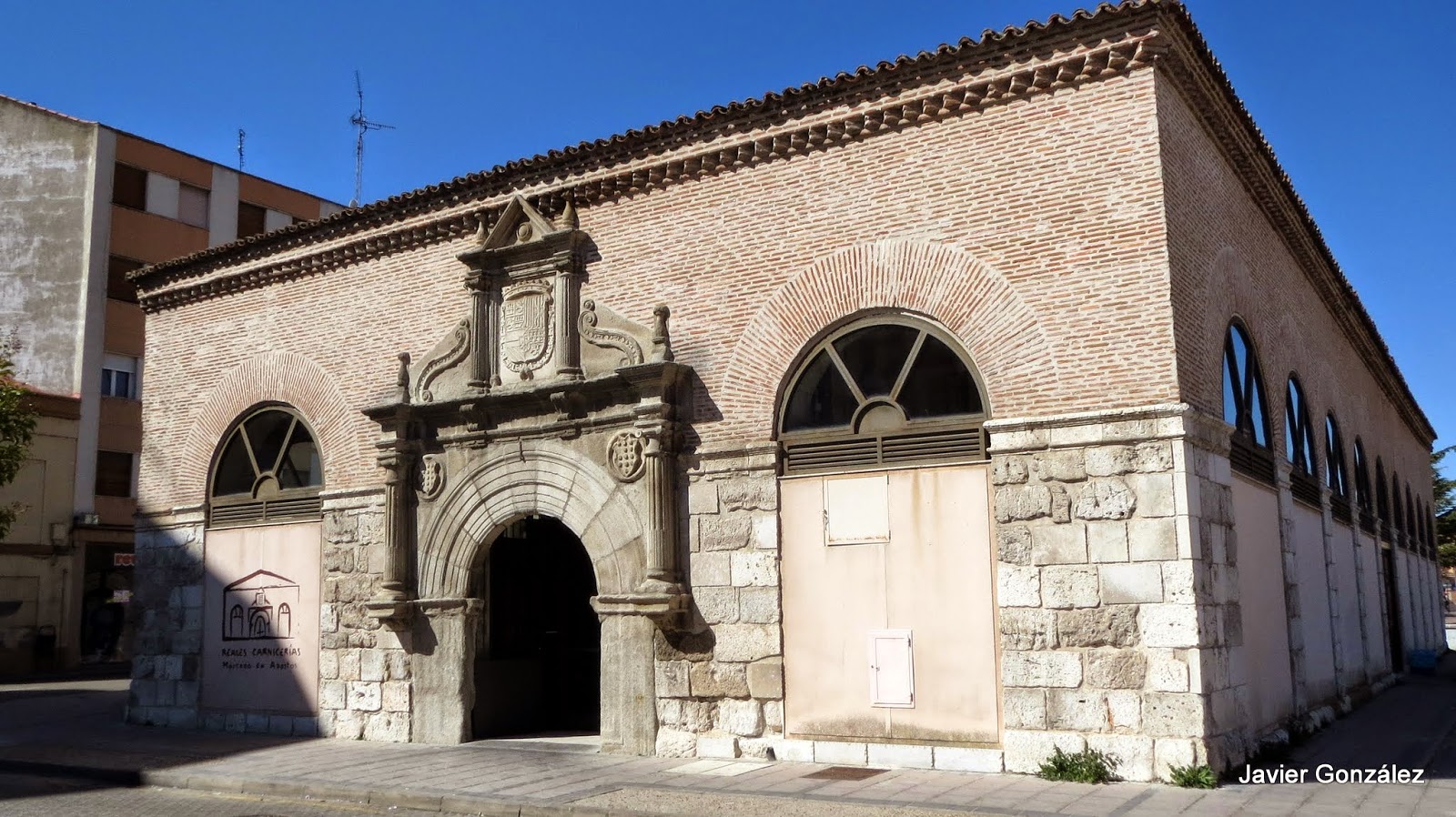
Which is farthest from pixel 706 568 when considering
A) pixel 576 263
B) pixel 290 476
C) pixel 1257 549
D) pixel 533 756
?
pixel 290 476

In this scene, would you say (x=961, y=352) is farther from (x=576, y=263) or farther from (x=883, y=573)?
(x=576, y=263)

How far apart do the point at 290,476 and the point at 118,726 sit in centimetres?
379

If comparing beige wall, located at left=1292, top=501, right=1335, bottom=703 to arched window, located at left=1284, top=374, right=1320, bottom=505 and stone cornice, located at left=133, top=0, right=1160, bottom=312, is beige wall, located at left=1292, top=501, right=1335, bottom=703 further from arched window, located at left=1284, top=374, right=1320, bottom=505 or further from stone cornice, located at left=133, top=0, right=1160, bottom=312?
stone cornice, located at left=133, top=0, right=1160, bottom=312

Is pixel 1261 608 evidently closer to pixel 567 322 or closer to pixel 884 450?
pixel 884 450

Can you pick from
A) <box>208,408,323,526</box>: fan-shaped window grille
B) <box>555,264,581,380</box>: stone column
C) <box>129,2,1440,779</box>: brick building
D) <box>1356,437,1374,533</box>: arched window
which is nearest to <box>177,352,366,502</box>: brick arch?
<box>129,2,1440,779</box>: brick building

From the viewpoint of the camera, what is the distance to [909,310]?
33.4ft

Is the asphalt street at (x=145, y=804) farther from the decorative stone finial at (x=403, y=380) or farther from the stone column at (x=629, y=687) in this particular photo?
the decorative stone finial at (x=403, y=380)

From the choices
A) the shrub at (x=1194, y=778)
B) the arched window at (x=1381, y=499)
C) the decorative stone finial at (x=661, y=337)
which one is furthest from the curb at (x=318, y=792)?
the arched window at (x=1381, y=499)

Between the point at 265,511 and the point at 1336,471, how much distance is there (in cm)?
1408

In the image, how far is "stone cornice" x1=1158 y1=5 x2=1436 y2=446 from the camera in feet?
32.2

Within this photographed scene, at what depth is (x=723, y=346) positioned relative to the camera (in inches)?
436

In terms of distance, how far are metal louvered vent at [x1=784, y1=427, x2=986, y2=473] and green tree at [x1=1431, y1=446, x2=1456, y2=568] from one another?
35312mm

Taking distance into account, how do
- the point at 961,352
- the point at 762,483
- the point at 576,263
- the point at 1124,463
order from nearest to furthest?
the point at 1124,463, the point at 961,352, the point at 762,483, the point at 576,263

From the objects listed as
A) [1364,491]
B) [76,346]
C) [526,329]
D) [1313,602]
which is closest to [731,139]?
[526,329]
